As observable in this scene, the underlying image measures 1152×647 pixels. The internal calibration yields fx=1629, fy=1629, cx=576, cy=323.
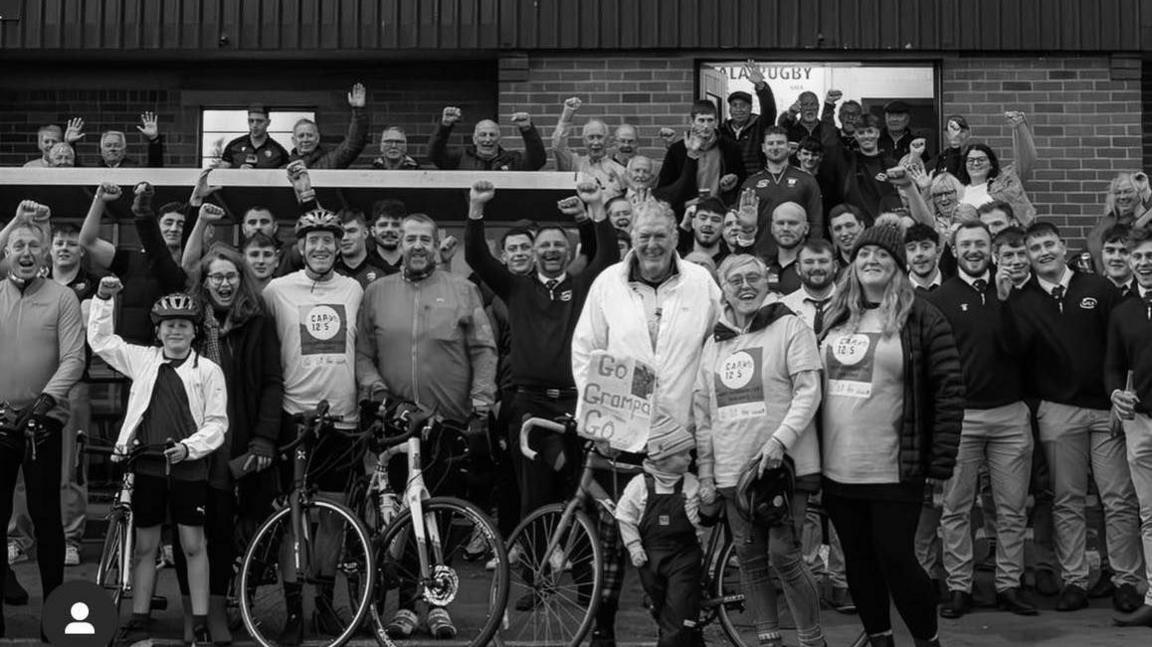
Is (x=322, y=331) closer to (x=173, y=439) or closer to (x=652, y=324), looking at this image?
(x=173, y=439)

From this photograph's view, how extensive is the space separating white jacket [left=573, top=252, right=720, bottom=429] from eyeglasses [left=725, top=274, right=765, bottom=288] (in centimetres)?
36

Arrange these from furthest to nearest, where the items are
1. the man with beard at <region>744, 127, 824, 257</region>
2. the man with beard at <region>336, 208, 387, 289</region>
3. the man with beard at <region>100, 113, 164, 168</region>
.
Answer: the man with beard at <region>100, 113, 164, 168</region>
the man with beard at <region>744, 127, 824, 257</region>
the man with beard at <region>336, 208, 387, 289</region>

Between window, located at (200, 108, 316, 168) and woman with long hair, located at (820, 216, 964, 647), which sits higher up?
window, located at (200, 108, 316, 168)

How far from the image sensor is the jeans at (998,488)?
361 inches

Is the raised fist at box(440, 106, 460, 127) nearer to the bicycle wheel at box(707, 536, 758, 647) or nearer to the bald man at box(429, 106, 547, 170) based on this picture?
the bald man at box(429, 106, 547, 170)

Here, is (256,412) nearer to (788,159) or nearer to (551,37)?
(788,159)

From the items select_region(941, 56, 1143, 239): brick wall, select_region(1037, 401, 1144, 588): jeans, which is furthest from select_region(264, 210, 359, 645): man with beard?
select_region(941, 56, 1143, 239): brick wall

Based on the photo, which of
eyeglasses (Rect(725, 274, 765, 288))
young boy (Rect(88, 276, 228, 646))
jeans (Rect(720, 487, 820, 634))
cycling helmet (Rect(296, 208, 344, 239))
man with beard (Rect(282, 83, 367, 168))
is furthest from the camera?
man with beard (Rect(282, 83, 367, 168))

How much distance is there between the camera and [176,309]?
859 cm

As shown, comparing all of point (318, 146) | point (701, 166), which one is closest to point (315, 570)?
point (701, 166)

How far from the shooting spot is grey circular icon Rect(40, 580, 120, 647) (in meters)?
7.68

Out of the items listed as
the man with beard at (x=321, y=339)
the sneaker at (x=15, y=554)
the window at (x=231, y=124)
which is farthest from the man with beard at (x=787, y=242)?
the window at (x=231, y=124)

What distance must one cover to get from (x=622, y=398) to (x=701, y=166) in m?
4.82

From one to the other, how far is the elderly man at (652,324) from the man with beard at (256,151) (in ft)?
17.7
